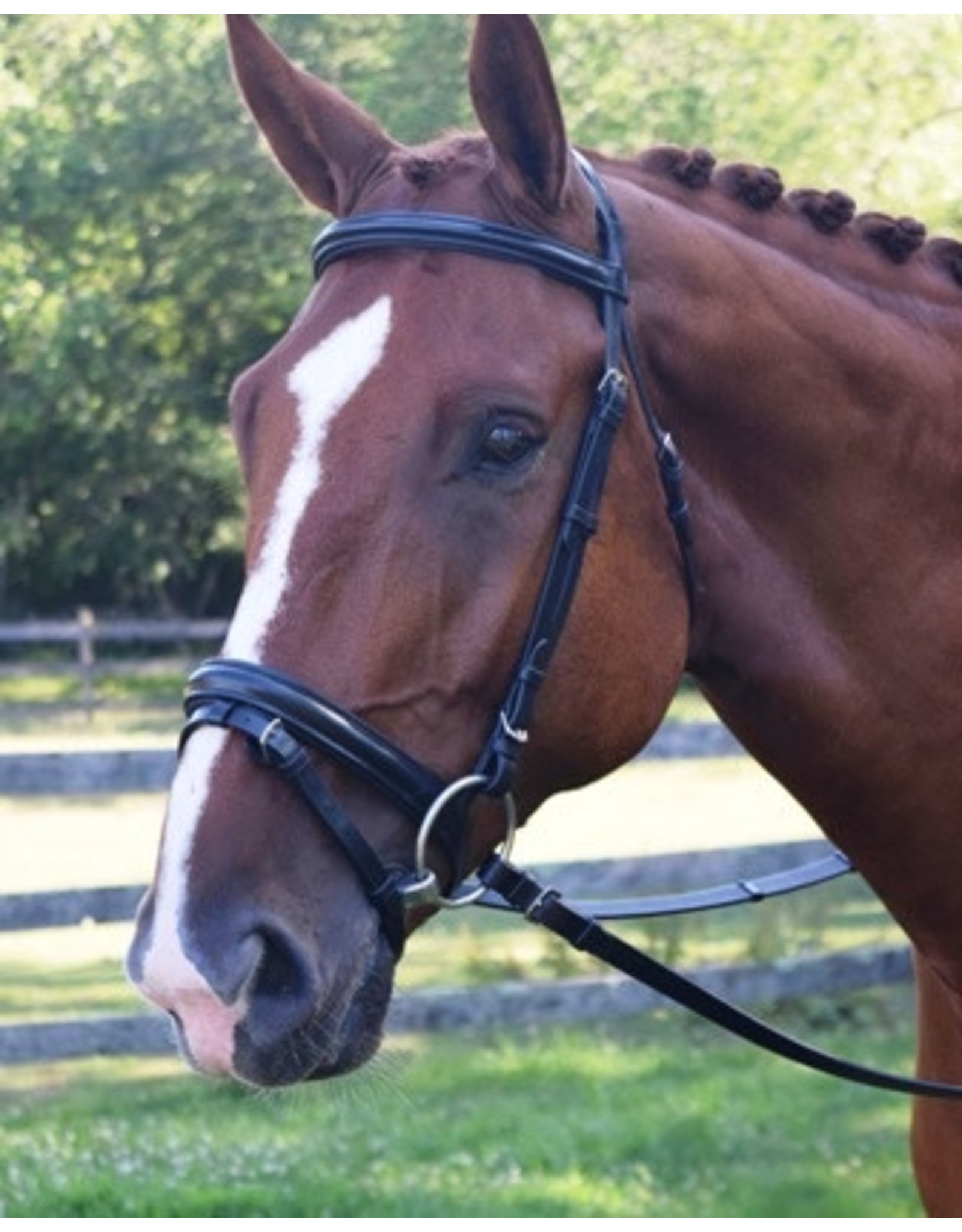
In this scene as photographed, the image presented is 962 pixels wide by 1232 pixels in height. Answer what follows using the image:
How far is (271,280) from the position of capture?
2248cm

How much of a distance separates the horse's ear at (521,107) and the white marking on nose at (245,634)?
27 cm

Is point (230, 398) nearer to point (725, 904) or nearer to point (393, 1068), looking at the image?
point (393, 1068)

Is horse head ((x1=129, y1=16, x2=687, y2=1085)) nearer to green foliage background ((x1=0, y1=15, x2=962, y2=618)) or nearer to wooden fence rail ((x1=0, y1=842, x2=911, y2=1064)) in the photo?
wooden fence rail ((x1=0, y1=842, x2=911, y2=1064))

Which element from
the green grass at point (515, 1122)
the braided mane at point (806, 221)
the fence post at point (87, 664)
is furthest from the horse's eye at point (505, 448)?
the fence post at point (87, 664)

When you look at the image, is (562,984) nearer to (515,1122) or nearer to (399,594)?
(515,1122)

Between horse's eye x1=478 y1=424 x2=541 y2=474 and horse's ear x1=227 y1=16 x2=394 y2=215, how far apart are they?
18.7 inches

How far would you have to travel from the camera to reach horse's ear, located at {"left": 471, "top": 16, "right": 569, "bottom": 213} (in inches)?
93.5

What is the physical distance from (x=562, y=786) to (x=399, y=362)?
0.61 meters

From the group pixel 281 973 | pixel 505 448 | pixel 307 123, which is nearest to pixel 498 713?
pixel 505 448

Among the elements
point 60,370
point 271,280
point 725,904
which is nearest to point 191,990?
point 725,904

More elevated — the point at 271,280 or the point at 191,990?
the point at 191,990

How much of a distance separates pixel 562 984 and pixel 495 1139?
37.8 inches

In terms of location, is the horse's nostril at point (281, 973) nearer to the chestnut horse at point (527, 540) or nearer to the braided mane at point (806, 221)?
the chestnut horse at point (527, 540)

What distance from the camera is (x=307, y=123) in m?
2.70
